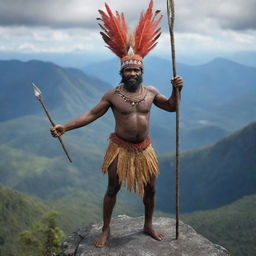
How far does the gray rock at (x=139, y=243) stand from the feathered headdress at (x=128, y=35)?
402 centimetres

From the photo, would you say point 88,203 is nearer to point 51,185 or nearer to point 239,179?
point 51,185

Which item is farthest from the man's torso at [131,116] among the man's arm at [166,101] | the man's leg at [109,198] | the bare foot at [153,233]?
the bare foot at [153,233]

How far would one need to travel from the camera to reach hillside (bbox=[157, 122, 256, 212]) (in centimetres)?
14338

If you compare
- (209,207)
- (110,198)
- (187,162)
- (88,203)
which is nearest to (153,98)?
(110,198)

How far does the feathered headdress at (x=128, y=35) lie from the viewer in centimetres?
839

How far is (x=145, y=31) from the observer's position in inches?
336

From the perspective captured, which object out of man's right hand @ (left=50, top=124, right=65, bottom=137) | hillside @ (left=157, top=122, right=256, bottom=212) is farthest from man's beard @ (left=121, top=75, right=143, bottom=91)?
hillside @ (left=157, top=122, right=256, bottom=212)

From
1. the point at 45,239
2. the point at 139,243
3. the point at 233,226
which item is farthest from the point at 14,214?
the point at 139,243

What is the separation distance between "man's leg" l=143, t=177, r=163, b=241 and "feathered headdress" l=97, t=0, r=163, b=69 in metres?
2.75

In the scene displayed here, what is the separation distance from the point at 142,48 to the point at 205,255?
476 centimetres

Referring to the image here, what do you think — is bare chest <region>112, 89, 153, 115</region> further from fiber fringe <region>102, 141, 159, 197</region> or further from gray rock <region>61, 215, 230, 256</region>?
gray rock <region>61, 215, 230, 256</region>

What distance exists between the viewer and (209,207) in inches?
5709

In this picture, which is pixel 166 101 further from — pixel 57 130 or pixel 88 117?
pixel 57 130

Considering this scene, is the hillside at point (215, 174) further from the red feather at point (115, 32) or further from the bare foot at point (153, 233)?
the red feather at point (115, 32)
